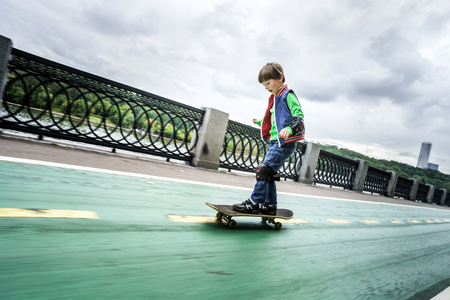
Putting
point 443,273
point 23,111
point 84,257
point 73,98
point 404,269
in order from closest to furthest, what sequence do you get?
point 84,257 < point 404,269 < point 443,273 < point 23,111 < point 73,98

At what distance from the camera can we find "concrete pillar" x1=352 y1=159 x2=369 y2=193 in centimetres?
1365

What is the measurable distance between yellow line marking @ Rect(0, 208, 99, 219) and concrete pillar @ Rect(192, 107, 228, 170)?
5328 mm

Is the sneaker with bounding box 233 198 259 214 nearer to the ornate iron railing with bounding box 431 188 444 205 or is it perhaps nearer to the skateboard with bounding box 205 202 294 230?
the skateboard with bounding box 205 202 294 230

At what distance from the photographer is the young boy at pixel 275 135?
2457mm

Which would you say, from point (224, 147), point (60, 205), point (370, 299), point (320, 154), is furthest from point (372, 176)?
point (60, 205)

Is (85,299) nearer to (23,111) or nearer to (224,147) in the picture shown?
(23,111)

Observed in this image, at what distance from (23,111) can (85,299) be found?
5.59 m

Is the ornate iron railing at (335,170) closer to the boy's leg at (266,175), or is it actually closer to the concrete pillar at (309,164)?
the concrete pillar at (309,164)

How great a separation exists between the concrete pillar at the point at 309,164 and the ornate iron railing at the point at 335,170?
0.57 meters

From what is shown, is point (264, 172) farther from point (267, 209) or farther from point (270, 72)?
point (270, 72)

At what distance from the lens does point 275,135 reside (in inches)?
103

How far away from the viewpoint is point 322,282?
1596mm

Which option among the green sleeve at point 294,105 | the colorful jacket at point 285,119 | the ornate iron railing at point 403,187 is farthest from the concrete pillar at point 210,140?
the ornate iron railing at point 403,187

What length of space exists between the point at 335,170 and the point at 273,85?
1159 centimetres
